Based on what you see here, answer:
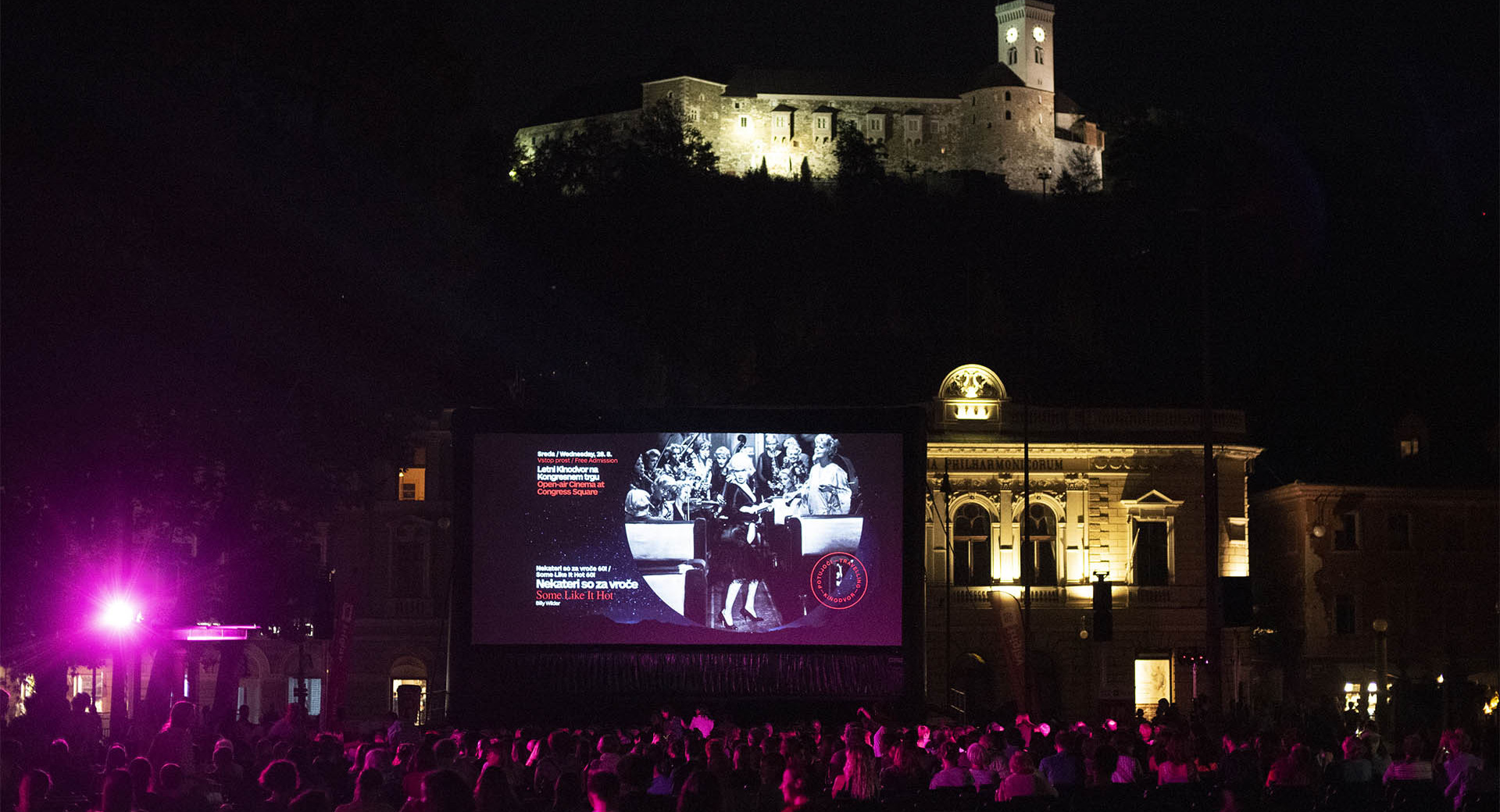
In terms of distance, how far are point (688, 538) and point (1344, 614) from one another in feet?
77.0

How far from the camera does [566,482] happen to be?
35.9m

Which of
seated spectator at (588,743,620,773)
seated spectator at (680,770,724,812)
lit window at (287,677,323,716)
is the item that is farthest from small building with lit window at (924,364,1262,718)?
seated spectator at (680,770,724,812)

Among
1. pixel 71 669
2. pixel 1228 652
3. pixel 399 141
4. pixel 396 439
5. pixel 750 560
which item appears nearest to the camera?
pixel 399 141

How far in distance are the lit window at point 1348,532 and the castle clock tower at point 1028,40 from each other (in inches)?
3690

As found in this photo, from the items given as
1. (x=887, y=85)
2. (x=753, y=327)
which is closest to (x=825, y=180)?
(x=887, y=85)

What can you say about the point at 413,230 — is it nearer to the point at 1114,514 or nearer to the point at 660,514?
the point at 660,514

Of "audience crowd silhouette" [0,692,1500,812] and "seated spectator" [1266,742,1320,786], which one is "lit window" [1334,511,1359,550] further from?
"seated spectator" [1266,742,1320,786]

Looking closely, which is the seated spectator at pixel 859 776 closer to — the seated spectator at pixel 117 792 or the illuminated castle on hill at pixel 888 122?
the seated spectator at pixel 117 792

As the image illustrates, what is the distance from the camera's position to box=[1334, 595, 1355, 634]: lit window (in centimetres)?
5138

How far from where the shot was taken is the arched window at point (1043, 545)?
164 ft

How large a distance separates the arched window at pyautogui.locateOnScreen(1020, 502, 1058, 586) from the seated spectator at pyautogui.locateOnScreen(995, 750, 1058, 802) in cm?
3510

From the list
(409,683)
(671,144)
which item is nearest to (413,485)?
(409,683)

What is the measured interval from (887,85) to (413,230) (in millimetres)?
115494

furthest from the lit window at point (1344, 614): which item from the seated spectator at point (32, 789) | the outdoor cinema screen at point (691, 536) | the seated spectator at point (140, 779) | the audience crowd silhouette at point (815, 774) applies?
the seated spectator at point (32, 789)
